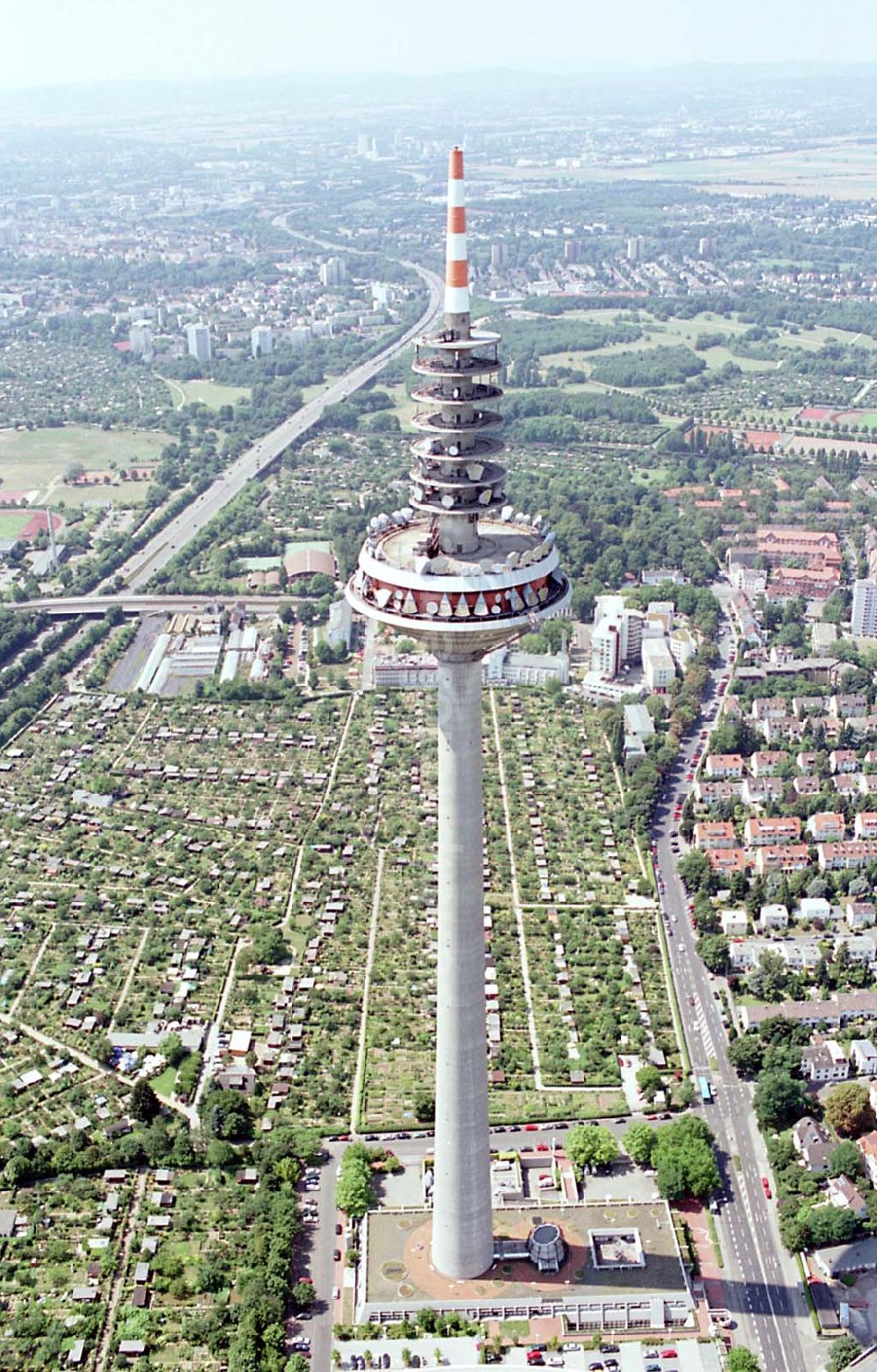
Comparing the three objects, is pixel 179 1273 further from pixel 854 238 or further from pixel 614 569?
pixel 854 238

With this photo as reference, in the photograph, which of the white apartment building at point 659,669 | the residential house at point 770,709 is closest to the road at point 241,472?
the white apartment building at point 659,669

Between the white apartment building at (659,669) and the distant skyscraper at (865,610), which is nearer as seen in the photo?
the white apartment building at (659,669)

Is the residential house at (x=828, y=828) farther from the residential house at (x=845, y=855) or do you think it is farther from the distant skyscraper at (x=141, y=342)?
the distant skyscraper at (x=141, y=342)

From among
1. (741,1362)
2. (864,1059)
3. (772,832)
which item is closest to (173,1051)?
(741,1362)

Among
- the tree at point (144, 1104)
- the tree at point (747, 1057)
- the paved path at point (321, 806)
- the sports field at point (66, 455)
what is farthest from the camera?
the sports field at point (66, 455)

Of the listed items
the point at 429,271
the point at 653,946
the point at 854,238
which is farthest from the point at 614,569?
the point at 854,238

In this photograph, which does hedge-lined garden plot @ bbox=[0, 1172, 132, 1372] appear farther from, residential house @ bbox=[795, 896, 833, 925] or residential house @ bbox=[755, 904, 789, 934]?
residential house @ bbox=[795, 896, 833, 925]
